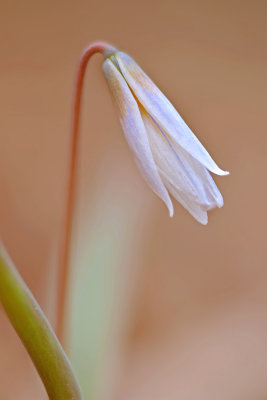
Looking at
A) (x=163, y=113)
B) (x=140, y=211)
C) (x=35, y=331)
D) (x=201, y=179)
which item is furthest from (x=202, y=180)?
(x=140, y=211)

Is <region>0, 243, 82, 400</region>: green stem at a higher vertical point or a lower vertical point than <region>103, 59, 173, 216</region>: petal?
lower

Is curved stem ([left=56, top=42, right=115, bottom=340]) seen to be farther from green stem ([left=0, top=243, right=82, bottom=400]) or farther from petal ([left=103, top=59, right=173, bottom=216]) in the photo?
green stem ([left=0, top=243, right=82, bottom=400])

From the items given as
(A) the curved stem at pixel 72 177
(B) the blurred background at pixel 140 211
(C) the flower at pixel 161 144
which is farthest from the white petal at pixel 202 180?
(B) the blurred background at pixel 140 211

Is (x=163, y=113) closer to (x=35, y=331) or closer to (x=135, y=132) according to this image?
(x=135, y=132)

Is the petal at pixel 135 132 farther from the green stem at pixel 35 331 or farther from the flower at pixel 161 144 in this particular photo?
the green stem at pixel 35 331

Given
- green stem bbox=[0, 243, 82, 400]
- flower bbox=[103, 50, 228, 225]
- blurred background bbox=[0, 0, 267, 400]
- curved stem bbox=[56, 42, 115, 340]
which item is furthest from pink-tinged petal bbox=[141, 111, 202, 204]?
blurred background bbox=[0, 0, 267, 400]

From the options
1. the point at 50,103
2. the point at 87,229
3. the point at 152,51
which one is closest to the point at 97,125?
the point at 50,103

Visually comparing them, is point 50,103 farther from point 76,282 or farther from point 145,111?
point 145,111
